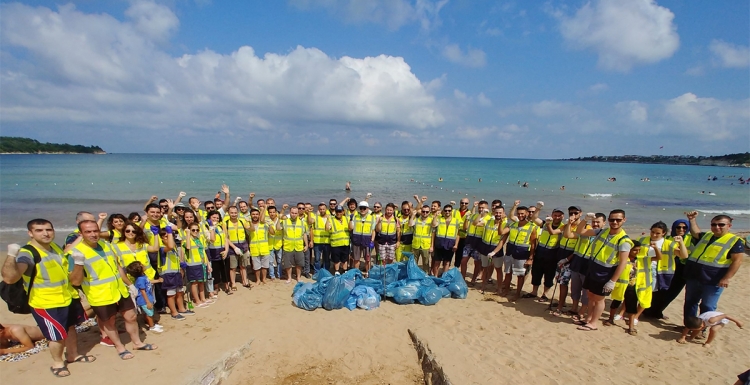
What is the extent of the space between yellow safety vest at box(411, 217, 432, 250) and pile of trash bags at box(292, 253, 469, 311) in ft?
2.13

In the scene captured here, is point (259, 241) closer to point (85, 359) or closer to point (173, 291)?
point (173, 291)

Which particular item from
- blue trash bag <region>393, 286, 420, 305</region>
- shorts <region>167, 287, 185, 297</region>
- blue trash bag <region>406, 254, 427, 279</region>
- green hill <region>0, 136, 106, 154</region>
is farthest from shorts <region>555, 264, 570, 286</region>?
green hill <region>0, 136, 106, 154</region>

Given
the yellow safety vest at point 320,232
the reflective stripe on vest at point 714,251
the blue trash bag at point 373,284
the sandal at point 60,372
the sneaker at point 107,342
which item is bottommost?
the sneaker at point 107,342

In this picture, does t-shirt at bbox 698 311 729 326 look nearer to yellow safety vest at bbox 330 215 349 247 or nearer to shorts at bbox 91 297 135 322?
yellow safety vest at bbox 330 215 349 247

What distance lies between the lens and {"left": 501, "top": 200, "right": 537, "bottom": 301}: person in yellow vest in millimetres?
6758

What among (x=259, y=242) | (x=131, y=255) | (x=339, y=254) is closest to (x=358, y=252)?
(x=339, y=254)

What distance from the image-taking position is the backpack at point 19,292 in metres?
3.64

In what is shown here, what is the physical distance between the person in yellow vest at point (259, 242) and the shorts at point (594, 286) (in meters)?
6.12

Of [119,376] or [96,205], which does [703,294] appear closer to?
[119,376]

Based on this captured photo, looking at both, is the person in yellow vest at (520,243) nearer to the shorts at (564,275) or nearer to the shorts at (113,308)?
the shorts at (564,275)

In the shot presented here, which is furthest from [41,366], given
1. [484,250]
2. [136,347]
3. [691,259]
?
[691,259]

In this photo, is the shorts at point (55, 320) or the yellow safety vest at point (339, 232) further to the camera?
the yellow safety vest at point (339, 232)

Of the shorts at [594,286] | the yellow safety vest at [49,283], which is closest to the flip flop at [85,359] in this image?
the yellow safety vest at [49,283]

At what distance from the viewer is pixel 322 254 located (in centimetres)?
848
